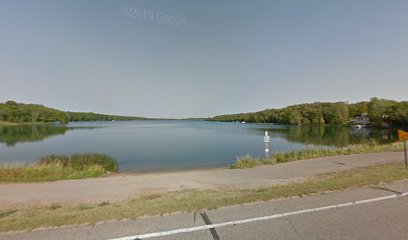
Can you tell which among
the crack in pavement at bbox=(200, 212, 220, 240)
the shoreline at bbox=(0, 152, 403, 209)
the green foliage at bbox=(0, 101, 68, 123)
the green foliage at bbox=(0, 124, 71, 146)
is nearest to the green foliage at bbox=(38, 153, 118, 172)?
the shoreline at bbox=(0, 152, 403, 209)

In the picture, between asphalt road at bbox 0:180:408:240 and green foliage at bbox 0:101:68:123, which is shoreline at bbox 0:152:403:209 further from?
green foliage at bbox 0:101:68:123

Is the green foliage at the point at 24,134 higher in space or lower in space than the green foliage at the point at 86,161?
higher

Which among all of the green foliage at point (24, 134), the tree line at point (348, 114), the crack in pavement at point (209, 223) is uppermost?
the tree line at point (348, 114)

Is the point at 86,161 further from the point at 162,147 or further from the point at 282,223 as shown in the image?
the point at 282,223

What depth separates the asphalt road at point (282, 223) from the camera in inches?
149

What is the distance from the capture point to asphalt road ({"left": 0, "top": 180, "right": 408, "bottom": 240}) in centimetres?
380

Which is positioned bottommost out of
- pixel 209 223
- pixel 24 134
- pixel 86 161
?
pixel 86 161

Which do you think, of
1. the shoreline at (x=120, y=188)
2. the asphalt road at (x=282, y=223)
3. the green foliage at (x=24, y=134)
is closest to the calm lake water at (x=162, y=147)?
the green foliage at (x=24, y=134)

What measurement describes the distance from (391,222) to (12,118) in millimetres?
153239

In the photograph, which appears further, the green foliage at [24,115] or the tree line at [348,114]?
the green foliage at [24,115]

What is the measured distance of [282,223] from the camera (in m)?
4.21

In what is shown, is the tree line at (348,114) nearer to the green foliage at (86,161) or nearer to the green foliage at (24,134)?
the green foliage at (86,161)

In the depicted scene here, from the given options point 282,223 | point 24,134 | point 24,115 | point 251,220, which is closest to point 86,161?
point 251,220

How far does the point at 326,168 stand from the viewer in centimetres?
1155
